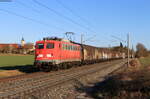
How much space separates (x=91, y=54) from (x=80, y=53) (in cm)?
875

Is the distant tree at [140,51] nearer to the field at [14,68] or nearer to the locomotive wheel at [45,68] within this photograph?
the field at [14,68]

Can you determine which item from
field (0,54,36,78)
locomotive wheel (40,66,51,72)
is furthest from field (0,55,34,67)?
locomotive wheel (40,66,51,72)

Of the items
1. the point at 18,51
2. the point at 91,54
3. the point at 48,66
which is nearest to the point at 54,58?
the point at 48,66

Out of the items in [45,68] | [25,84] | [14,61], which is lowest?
[25,84]

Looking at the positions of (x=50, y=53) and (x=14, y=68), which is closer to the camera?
(x=50, y=53)

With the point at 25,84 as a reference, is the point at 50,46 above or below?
above

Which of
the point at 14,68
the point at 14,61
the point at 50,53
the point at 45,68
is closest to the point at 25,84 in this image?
the point at 50,53

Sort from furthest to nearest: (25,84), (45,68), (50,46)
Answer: (45,68) → (50,46) → (25,84)

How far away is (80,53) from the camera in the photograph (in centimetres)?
3609

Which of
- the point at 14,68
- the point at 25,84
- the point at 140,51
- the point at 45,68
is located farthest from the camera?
the point at 140,51

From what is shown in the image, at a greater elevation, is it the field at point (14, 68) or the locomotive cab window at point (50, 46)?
the locomotive cab window at point (50, 46)

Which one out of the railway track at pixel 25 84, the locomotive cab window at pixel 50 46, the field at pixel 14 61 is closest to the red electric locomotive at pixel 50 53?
the locomotive cab window at pixel 50 46

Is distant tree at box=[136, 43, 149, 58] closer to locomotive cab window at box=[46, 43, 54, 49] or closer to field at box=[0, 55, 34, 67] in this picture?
field at box=[0, 55, 34, 67]

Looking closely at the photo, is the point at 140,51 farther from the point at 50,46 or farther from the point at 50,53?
the point at 50,53
